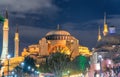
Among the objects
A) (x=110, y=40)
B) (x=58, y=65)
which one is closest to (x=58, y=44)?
(x=110, y=40)

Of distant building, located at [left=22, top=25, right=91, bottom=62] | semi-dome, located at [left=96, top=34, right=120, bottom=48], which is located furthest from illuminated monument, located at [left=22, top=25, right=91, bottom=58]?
semi-dome, located at [left=96, top=34, right=120, bottom=48]

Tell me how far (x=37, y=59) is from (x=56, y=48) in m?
7.34

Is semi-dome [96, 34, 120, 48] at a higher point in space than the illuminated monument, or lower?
lower

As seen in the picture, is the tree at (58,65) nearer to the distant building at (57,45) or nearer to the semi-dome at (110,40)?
the semi-dome at (110,40)

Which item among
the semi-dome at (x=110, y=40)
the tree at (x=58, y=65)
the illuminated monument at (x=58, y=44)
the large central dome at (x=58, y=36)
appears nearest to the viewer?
the tree at (x=58, y=65)

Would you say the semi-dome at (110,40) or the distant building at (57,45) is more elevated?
the distant building at (57,45)

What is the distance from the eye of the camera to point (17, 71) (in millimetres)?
83375

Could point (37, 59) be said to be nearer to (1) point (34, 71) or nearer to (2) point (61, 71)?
(1) point (34, 71)

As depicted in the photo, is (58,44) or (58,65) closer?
(58,65)

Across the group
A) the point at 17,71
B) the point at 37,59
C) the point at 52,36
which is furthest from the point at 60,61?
the point at 52,36

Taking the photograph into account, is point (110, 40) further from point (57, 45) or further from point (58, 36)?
point (58, 36)

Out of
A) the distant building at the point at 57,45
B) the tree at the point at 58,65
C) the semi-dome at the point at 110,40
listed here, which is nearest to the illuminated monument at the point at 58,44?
the distant building at the point at 57,45

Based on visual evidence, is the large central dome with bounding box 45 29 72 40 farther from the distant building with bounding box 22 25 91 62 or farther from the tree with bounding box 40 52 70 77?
the tree with bounding box 40 52 70 77

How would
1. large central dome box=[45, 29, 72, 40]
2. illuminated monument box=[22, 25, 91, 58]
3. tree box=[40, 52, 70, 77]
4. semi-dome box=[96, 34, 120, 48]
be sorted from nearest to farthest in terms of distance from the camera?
tree box=[40, 52, 70, 77] → semi-dome box=[96, 34, 120, 48] → illuminated monument box=[22, 25, 91, 58] → large central dome box=[45, 29, 72, 40]
